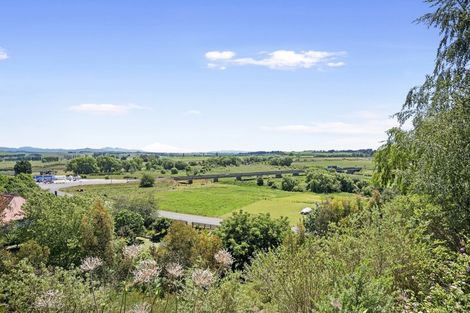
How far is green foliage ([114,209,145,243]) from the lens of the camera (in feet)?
120

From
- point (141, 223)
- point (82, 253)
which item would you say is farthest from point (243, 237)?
point (141, 223)

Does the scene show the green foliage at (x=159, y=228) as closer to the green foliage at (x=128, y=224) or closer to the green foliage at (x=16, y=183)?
the green foliage at (x=128, y=224)

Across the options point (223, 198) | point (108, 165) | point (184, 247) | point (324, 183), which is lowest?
point (223, 198)

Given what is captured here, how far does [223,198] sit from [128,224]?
34.7m

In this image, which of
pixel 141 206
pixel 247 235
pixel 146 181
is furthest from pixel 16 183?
pixel 247 235

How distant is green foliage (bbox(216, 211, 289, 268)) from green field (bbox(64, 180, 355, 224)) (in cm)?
2138

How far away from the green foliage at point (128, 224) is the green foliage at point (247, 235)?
1218 cm

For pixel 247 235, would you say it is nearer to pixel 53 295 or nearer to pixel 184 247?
pixel 184 247

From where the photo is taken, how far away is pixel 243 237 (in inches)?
1059

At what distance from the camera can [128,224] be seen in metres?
37.8

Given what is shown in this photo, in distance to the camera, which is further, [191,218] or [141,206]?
[191,218]

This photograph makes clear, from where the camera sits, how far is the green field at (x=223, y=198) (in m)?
59.0

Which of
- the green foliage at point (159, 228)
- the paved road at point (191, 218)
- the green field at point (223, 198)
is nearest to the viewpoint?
the green foliage at point (159, 228)

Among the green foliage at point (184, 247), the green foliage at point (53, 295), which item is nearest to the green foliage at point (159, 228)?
the green foliage at point (184, 247)
